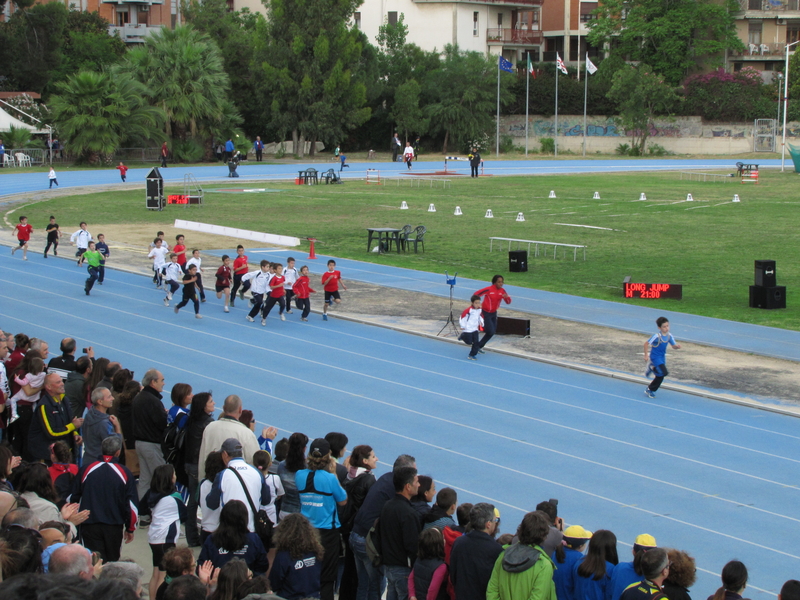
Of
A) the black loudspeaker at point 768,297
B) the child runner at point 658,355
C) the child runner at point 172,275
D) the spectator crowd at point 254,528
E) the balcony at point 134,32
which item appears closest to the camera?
the spectator crowd at point 254,528

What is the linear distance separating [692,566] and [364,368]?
10224mm

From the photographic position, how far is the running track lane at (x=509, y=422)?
9.84 meters

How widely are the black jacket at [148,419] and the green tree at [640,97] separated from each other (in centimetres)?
7387

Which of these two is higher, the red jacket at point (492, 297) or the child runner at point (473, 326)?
the red jacket at point (492, 297)

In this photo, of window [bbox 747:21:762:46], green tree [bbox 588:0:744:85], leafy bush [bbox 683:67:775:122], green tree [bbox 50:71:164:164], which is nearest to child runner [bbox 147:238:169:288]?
green tree [bbox 50:71:164:164]

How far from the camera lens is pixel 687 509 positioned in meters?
10.1

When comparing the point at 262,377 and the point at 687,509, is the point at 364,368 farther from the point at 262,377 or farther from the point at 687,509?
the point at 687,509

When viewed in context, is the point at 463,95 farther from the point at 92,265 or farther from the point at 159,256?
the point at 92,265

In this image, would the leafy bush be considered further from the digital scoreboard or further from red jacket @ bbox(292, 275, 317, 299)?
red jacket @ bbox(292, 275, 317, 299)

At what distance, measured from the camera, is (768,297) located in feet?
67.2

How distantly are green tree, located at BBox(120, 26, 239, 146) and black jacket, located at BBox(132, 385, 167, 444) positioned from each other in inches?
2291

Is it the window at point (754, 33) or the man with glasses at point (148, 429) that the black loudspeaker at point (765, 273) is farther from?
the window at point (754, 33)

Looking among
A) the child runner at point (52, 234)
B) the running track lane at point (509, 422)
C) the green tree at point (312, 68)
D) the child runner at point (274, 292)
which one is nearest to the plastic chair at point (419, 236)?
the running track lane at point (509, 422)

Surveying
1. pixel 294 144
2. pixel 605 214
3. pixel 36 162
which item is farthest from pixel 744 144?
pixel 36 162
